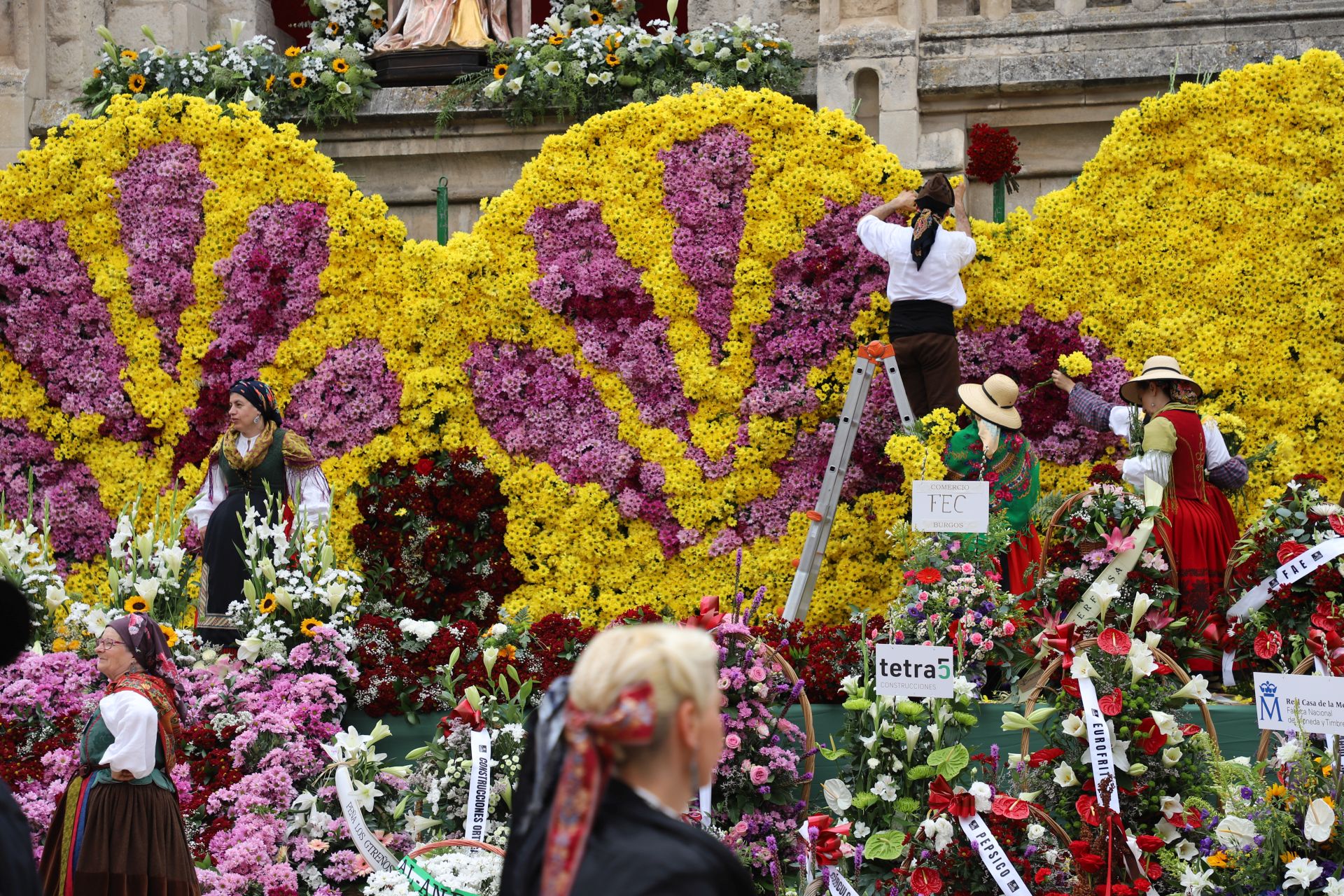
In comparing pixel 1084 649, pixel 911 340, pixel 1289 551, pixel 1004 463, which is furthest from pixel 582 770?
pixel 911 340

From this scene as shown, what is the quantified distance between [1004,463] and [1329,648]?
2541mm

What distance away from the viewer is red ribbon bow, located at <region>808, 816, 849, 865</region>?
4.69 m

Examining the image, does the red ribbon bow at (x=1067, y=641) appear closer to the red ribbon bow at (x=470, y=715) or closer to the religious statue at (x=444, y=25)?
the red ribbon bow at (x=470, y=715)

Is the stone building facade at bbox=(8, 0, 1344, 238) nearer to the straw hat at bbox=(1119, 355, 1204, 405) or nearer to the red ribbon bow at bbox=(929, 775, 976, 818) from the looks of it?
the straw hat at bbox=(1119, 355, 1204, 405)

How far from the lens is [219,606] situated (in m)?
7.18

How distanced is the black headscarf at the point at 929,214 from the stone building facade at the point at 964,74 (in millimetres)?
941

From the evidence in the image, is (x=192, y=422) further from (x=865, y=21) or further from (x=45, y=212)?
(x=865, y=21)

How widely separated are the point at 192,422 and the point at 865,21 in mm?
4413

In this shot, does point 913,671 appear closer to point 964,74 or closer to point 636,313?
point 636,313

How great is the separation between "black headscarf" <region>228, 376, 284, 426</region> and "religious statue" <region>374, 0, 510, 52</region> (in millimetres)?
3290

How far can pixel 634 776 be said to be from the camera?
7.19 ft

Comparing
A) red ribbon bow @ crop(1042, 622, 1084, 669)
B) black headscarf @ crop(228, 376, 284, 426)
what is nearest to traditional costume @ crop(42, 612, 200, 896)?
black headscarf @ crop(228, 376, 284, 426)

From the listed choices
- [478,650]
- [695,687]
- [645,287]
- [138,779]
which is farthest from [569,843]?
[645,287]

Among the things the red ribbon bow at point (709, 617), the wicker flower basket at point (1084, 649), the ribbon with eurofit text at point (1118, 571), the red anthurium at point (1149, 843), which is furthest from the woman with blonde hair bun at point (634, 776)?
the ribbon with eurofit text at point (1118, 571)
